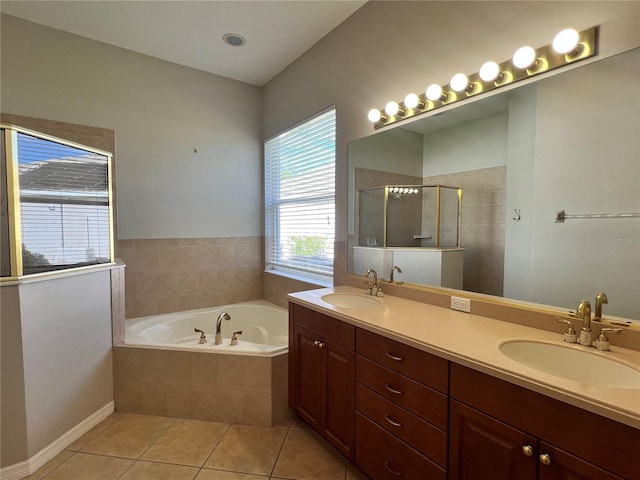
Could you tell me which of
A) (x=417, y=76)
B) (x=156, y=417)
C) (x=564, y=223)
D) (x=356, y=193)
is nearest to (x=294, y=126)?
(x=356, y=193)

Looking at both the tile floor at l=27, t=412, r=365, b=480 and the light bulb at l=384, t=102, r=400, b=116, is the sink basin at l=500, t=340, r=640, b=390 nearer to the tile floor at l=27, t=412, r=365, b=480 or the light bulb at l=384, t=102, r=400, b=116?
the tile floor at l=27, t=412, r=365, b=480

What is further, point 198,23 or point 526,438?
point 198,23

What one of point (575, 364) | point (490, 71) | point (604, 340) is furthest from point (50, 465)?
point (490, 71)

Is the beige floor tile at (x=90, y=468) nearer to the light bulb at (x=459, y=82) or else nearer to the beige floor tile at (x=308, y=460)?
the beige floor tile at (x=308, y=460)

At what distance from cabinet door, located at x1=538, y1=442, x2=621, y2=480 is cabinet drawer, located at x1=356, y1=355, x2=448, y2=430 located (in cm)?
31

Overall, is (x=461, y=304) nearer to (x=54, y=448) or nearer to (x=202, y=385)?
(x=202, y=385)

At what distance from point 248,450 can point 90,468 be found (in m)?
0.86

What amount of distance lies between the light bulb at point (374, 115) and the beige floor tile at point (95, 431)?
9.01 ft

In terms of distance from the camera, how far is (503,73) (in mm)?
1461

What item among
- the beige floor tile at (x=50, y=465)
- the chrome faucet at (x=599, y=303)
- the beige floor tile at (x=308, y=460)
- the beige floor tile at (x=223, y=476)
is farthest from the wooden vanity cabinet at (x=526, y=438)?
the beige floor tile at (x=50, y=465)

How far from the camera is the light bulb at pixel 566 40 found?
48.1 inches

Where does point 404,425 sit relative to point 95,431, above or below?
above

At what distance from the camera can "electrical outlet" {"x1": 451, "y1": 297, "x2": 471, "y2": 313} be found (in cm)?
159

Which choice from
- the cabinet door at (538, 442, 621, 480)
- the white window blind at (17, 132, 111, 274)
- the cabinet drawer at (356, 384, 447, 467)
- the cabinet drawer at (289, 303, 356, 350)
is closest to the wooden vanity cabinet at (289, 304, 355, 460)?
the cabinet drawer at (289, 303, 356, 350)
